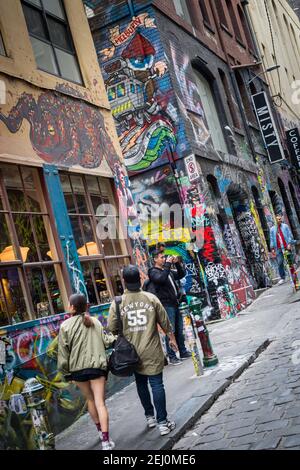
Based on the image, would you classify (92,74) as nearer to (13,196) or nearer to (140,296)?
(13,196)

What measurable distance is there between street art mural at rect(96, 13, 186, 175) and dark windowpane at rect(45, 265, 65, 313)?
667cm

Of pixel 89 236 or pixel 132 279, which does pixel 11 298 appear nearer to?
pixel 132 279

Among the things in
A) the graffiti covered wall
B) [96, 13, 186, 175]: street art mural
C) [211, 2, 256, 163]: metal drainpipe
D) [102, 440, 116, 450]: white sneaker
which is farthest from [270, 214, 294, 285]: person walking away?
[102, 440, 116, 450]: white sneaker

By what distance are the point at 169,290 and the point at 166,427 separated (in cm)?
374

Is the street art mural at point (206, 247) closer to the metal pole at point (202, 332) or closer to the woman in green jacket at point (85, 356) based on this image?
the metal pole at point (202, 332)

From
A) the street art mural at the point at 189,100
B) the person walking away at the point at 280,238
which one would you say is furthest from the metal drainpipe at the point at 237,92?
the person walking away at the point at 280,238

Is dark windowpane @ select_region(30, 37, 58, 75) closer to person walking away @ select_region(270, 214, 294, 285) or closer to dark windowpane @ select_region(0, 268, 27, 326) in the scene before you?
dark windowpane @ select_region(0, 268, 27, 326)

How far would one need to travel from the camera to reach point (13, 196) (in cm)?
718

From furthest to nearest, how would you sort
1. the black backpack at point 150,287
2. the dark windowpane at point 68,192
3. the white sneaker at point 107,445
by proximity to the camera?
the black backpack at point 150,287, the dark windowpane at point 68,192, the white sneaker at point 107,445

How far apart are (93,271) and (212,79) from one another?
10308 mm

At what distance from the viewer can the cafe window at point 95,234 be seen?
8.33 meters

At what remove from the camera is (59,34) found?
30.4 feet

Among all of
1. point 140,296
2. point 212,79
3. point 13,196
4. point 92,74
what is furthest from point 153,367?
point 212,79

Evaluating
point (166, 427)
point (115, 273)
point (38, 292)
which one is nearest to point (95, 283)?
point (115, 273)
